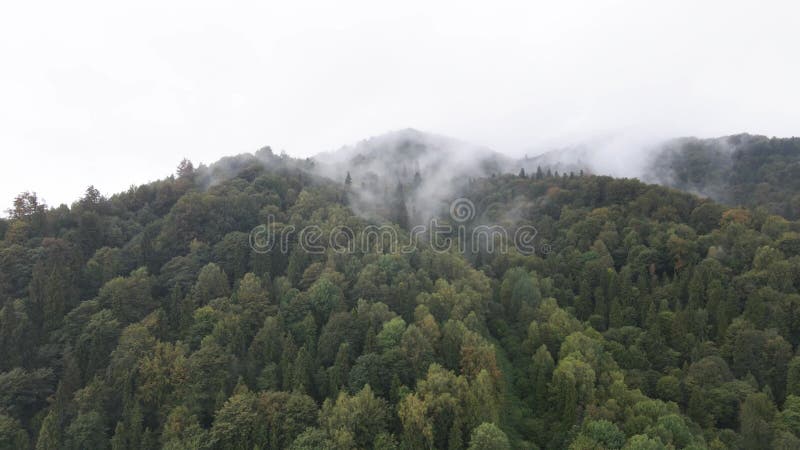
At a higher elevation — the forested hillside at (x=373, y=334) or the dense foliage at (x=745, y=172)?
the dense foliage at (x=745, y=172)

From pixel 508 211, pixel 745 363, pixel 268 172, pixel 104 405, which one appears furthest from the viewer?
pixel 508 211

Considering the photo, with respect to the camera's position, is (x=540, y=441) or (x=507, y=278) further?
(x=507, y=278)

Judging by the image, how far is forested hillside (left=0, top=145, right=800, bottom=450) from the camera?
57625 millimetres

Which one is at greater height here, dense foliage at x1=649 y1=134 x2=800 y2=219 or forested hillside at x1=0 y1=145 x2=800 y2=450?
dense foliage at x1=649 y1=134 x2=800 y2=219

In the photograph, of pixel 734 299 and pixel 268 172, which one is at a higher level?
pixel 268 172

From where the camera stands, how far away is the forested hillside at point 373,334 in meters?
57.6

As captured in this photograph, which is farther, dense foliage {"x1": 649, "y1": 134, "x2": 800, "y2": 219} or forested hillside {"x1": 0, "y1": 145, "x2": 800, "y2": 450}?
dense foliage {"x1": 649, "y1": 134, "x2": 800, "y2": 219}

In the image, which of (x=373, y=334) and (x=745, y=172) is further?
(x=745, y=172)

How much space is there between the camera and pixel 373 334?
68500mm

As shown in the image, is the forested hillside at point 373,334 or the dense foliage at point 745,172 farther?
the dense foliage at point 745,172

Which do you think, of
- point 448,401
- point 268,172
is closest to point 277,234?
point 268,172

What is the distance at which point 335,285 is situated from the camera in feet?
262

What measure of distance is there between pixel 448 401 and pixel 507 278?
45636mm

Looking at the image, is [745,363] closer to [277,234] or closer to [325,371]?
[325,371]
